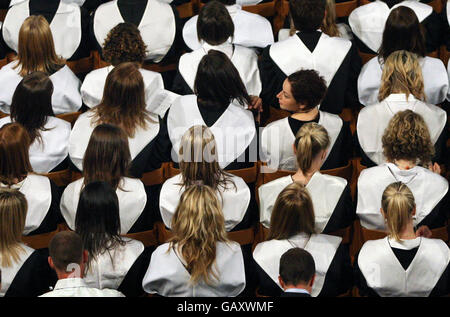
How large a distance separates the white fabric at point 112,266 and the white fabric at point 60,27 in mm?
2328

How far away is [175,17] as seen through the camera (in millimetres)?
6844

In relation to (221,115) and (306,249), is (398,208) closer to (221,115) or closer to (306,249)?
(306,249)

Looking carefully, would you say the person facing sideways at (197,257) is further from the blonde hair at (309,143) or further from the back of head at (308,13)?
the back of head at (308,13)

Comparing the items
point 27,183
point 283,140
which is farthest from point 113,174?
point 283,140

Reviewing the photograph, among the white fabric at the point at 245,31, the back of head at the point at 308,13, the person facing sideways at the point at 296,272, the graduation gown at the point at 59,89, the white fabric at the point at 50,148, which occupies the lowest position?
the person facing sideways at the point at 296,272

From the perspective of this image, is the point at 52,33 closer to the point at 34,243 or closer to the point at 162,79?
the point at 162,79

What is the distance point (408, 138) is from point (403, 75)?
1.95ft

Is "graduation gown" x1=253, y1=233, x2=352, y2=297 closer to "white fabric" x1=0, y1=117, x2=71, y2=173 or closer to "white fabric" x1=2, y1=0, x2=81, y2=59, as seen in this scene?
"white fabric" x1=0, y1=117, x2=71, y2=173

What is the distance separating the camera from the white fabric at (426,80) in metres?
6.12

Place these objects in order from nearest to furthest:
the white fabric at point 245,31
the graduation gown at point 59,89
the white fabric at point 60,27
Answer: the graduation gown at point 59,89 → the white fabric at point 245,31 → the white fabric at point 60,27

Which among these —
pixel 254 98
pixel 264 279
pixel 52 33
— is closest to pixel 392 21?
pixel 254 98

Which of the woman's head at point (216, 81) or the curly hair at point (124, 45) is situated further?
the curly hair at point (124, 45)

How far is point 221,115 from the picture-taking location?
19.0 ft

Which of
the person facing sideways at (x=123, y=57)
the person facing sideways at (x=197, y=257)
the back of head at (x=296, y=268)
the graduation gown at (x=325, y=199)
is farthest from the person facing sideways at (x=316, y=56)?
the back of head at (x=296, y=268)
